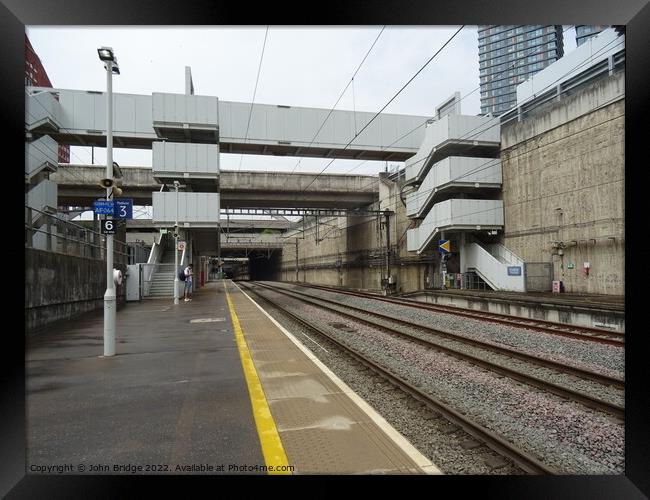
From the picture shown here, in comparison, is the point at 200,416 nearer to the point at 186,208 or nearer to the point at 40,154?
the point at 40,154

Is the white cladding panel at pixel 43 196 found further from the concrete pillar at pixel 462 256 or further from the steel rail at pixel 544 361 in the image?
the concrete pillar at pixel 462 256

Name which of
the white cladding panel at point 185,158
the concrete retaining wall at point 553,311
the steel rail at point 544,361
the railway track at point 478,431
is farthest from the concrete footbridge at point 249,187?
the railway track at point 478,431

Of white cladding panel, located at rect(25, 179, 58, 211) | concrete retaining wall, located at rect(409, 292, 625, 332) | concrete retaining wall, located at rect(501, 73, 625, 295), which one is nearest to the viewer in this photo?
concrete retaining wall, located at rect(409, 292, 625, 332)

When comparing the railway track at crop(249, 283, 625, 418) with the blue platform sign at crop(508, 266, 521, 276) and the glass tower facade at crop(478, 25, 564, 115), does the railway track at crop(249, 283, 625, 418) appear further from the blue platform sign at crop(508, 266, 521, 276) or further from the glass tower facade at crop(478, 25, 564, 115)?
the blue platform sign at crop(508, 266, 521, 276)

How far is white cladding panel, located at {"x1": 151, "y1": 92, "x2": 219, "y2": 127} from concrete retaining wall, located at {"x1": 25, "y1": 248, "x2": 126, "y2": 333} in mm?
12213

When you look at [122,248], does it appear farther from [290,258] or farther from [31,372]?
[290,258]

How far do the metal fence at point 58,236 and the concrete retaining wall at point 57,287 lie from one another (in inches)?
10.7

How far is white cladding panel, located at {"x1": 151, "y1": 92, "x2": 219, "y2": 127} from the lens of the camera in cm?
2459

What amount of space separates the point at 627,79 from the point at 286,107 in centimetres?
2769

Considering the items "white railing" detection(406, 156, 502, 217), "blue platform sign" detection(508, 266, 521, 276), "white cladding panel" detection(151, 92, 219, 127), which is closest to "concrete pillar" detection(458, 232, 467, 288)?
"white railing" detection(406, 156, 502, 217)

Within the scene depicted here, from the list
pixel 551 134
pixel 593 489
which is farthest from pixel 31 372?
pixel 551 134

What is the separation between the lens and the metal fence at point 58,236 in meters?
10.6
